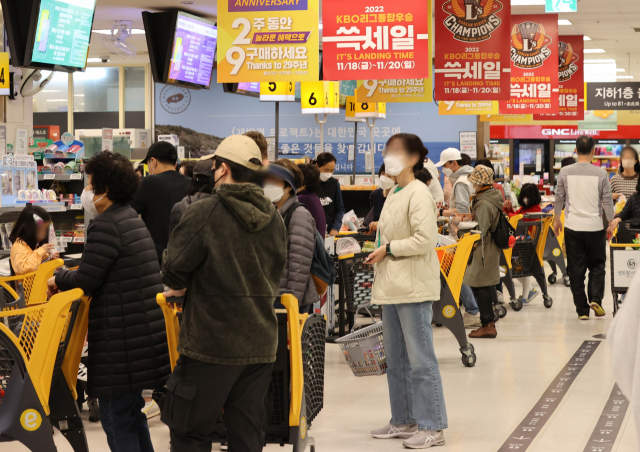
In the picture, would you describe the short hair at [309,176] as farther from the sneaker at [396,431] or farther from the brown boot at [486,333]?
the brown boot at [486,333]

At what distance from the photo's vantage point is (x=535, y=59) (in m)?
10.6

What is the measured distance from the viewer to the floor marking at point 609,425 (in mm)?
4121

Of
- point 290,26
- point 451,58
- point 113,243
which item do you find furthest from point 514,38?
point 113,243

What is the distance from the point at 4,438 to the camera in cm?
304

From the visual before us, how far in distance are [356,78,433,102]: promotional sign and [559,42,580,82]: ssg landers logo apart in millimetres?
3391

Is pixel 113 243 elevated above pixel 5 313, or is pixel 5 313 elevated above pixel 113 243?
pixel 113 243

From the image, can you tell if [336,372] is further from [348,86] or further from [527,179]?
[527,179]

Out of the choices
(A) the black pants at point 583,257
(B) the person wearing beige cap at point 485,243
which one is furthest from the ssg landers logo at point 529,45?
(B) the person wearing beige cap at point 485,243

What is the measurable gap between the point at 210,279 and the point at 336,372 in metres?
3.46

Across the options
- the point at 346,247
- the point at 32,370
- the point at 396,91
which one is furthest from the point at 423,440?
the point at 396,91

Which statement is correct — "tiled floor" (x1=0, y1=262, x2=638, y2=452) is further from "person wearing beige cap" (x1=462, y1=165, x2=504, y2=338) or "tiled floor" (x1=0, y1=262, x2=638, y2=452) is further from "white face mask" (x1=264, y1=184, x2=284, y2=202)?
"white face mask" (x1=264, y1=184, x2=284, y2=202)

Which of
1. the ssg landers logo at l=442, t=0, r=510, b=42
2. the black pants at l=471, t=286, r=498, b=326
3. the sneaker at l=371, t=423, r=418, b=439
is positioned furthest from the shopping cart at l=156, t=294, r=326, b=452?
the ssg landers logo at l=442, t=0, r=510, b=42

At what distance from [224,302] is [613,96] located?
1584cm

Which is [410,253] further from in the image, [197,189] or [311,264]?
[197,189]
